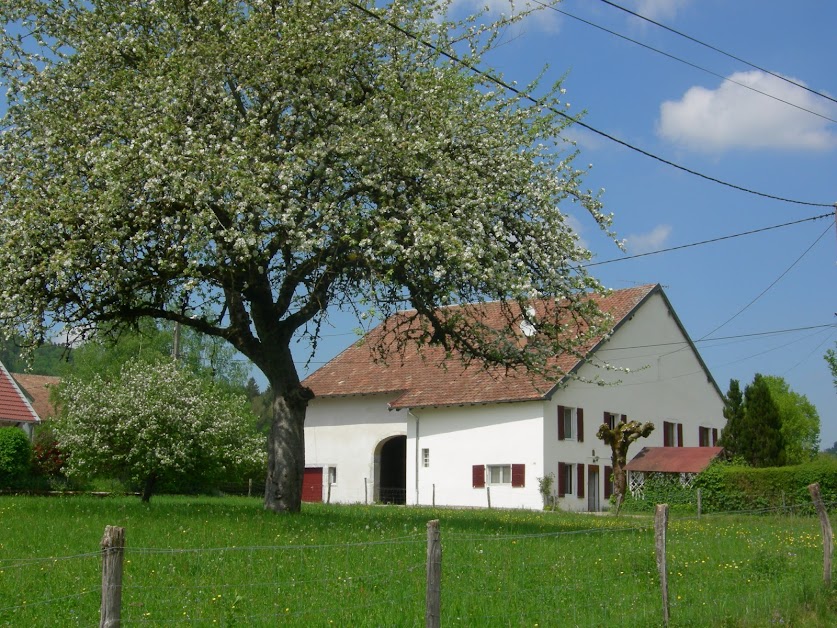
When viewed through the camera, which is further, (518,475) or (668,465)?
(668,465)

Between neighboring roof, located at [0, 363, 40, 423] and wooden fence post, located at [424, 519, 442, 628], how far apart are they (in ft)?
114

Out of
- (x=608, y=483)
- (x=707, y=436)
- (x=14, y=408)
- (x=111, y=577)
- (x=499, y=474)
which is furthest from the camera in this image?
(x=707, y=436)

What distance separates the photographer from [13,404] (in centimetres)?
3984

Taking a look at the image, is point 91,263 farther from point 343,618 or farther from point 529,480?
point 529,480

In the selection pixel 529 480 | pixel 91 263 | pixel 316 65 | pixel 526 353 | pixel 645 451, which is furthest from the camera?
pixel 645 451

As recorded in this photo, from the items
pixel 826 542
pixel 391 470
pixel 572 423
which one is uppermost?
pixel 572 423

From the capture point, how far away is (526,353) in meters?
20.0

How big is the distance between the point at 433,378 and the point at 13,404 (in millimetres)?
18007

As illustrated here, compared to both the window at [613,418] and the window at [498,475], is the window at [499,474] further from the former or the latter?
the window at [613,418]

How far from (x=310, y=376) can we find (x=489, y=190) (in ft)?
111

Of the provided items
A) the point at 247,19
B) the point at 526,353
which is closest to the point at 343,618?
the point at 526,353

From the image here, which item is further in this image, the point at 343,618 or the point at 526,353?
the point at 526,353

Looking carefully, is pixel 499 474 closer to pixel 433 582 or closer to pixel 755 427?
pixel 755 427

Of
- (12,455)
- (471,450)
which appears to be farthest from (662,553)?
(471,450)
